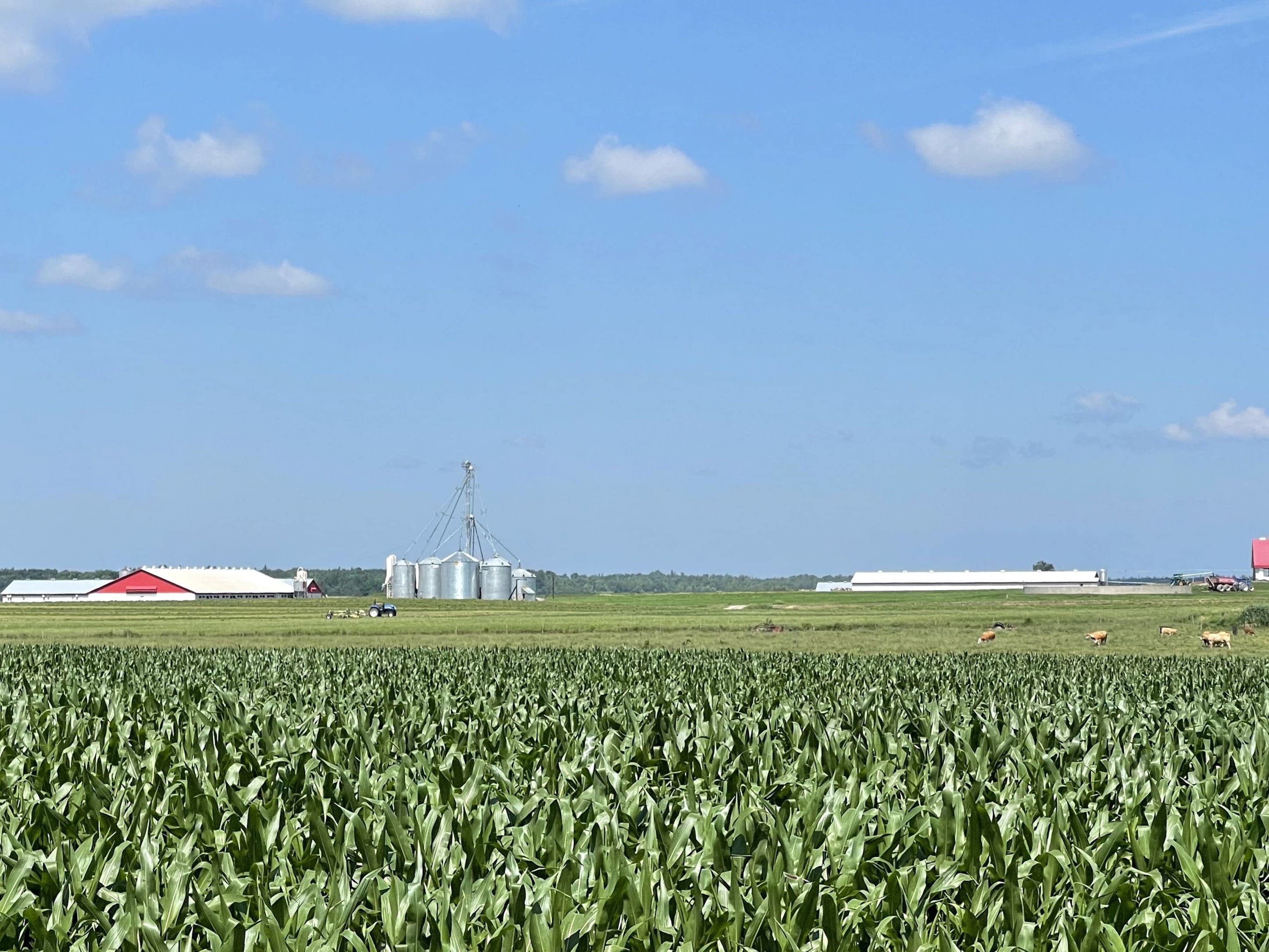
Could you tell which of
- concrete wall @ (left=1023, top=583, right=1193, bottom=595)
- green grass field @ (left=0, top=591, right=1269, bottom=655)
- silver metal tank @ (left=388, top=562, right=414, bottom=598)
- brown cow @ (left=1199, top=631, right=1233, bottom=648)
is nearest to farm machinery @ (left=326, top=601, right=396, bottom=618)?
green grass field @ (left=0, top=591, right=1269, bottom=655)

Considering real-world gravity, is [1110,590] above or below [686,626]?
below

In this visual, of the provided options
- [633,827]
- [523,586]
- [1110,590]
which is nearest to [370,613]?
[523,586]

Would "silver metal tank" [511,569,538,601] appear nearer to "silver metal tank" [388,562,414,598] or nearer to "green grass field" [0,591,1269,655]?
"silver metal tank" [388,562,414,598]

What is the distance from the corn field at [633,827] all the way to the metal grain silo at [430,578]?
163103 mm

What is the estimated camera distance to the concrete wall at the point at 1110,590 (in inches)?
5881

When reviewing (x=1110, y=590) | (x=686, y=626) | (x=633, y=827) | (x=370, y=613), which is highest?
(x=633, y=827)

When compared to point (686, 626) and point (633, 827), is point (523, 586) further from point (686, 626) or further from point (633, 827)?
point (633, 827)

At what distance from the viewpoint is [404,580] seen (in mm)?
187250

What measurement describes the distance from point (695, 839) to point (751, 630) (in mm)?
68410

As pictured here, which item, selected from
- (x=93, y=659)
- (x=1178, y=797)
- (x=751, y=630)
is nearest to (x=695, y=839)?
(x=1178, y=797)

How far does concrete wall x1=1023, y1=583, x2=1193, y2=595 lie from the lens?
149m

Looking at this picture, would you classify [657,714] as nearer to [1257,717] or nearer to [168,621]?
[1257,717]

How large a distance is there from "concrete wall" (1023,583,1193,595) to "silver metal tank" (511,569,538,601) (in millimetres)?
65315

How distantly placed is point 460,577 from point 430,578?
4.75 meters
